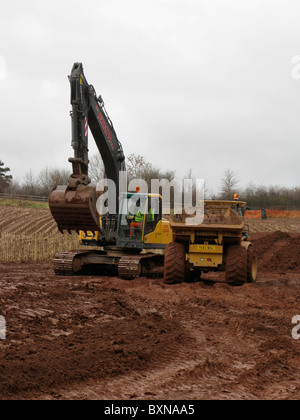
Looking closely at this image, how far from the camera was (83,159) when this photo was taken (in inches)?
427

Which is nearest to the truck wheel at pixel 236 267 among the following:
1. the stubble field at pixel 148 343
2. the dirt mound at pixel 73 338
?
the stubble field at pixel 148 343

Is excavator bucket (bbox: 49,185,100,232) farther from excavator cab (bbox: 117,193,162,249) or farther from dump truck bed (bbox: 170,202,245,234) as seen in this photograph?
excavator cab (bbox: 117,193,162,249)

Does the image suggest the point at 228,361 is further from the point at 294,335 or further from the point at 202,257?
the point at 202,257

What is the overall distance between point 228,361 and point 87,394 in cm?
197

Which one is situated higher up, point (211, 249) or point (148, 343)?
point (211, 249)

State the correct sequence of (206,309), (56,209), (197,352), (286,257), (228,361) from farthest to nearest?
1. (286,257)
2. (56,209)
3. (206,309)
4. (197,352)
5. (228,361)

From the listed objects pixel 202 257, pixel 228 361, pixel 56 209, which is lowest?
pixel 228 361

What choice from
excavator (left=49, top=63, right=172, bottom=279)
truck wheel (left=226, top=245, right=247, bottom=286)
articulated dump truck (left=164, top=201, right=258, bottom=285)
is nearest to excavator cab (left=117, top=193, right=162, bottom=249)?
excavator (left=49, top=63, right=172, bottom=279)

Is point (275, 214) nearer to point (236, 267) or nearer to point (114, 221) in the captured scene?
point (114, 221)

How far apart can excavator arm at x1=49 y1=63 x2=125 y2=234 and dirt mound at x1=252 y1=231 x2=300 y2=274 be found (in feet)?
26.5

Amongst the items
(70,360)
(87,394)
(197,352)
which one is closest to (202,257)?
(197,352)

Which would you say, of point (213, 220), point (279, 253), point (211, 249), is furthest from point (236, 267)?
point (279, 253)

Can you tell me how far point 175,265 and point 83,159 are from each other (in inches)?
138
